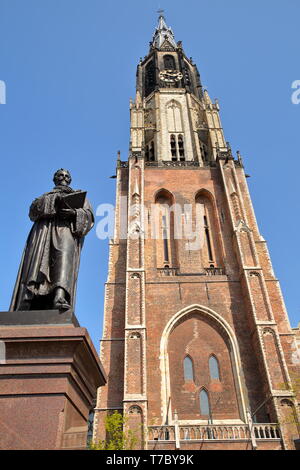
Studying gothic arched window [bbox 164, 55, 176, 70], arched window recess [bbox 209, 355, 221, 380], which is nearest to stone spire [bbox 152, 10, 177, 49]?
gothic arched window [bbox 164, 55, 176, 70]

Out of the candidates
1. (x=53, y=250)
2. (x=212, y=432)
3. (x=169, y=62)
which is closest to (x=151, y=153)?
(x=169, y=62)

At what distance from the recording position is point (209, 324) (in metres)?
18.2

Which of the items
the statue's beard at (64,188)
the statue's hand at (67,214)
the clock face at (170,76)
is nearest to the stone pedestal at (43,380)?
the statue's hand at (67,214)

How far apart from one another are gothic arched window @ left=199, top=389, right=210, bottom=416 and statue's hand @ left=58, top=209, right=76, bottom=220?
14344 mm

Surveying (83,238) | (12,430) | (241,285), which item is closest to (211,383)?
(241,285)

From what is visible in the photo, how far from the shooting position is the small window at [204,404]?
15.6m

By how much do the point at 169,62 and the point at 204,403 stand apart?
33.0 metres

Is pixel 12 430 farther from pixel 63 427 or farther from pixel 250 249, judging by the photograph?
pixel 250 249

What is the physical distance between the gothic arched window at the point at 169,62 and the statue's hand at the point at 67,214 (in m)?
36.2

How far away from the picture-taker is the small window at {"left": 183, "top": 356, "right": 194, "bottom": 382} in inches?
655

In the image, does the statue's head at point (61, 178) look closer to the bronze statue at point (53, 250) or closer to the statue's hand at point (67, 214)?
the bronze statue at point (53, 250)

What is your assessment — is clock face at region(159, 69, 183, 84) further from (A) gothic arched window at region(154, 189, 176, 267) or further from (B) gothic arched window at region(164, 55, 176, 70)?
(A) gothic arched window at region(154, 189, 176, 267)

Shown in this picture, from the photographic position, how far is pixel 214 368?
16.9 meters

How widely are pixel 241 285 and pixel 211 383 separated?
5256 millimetres
